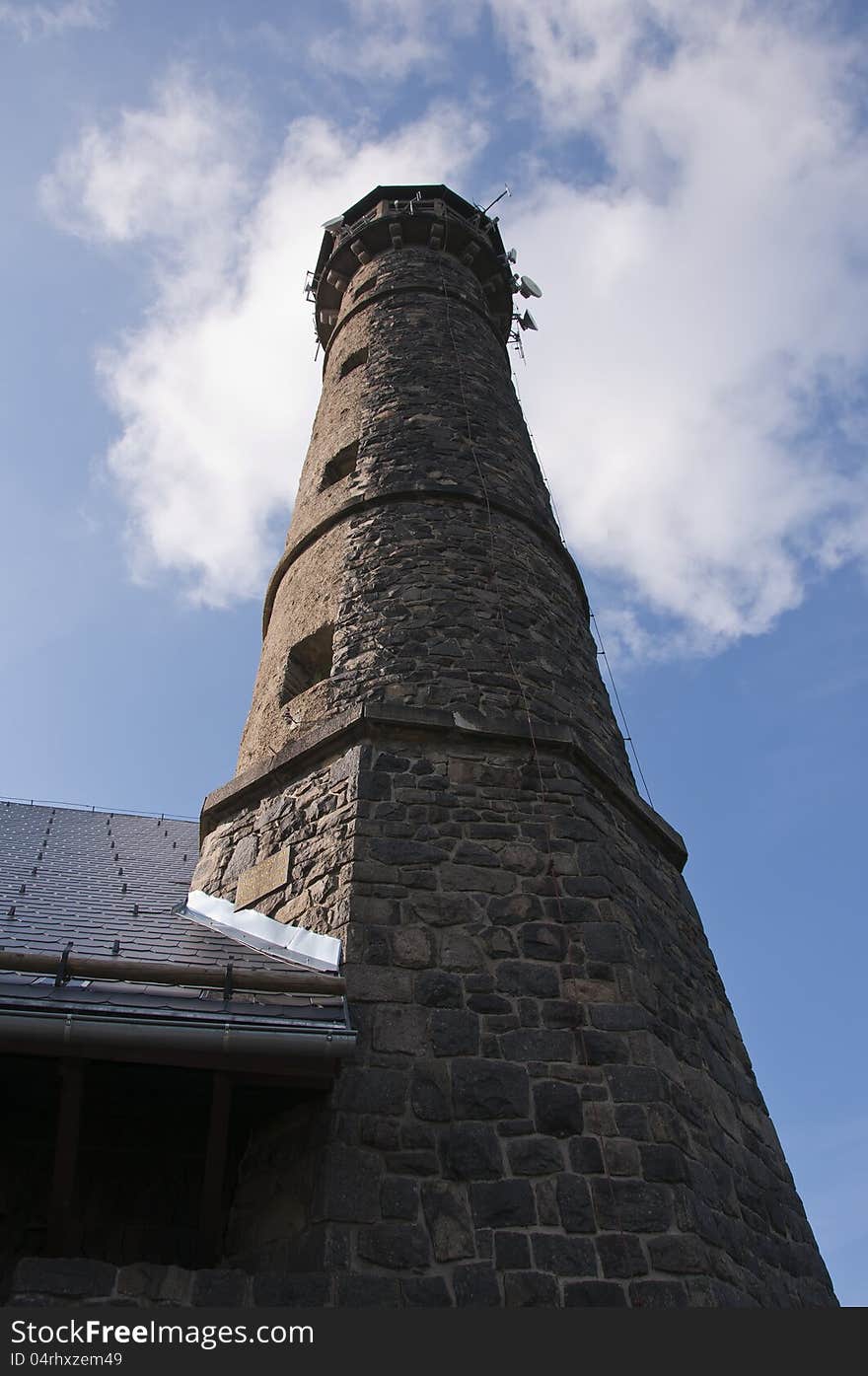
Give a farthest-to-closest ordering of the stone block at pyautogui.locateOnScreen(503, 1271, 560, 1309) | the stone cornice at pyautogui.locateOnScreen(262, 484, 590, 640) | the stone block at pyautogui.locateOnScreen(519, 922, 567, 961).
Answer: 1. the stone cornice at pyautogui.locateOnScreen(262, 484, 590, 640)
2. the stone block at pyautogui.locateOnScreen(519, 922, 567, 961)
3. the stone block at pyautogui.locateOnScreen(503, 1271, 560, 1309)

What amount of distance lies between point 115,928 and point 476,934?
6.11ft

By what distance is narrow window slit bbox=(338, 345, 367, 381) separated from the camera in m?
10.6

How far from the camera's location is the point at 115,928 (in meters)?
5.14

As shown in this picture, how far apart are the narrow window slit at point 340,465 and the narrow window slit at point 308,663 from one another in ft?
7.33

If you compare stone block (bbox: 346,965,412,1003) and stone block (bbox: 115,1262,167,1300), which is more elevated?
stone block (bbox: 346,965,412,1003)

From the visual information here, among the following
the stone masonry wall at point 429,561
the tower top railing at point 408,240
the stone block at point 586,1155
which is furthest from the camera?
the tower top railing at point 408,240

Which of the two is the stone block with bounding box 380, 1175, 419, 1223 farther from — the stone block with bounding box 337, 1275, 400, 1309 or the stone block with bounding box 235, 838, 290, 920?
the stone block with bounding box 235, 838, 290, 920

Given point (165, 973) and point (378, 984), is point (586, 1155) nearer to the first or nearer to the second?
point (378, 984)

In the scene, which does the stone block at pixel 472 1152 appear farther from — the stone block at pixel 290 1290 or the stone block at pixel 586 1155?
the stone block at pixel 290 1290

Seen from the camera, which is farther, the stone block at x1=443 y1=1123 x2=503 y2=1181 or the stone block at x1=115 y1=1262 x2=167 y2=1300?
the stone block at x1=443 y1=1123 x2=503 y2=1181

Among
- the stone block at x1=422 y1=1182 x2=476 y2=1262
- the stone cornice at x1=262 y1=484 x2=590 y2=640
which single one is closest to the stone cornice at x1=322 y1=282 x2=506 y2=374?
the stone cornice at x1=262 y1=484 x2=590 y2=640

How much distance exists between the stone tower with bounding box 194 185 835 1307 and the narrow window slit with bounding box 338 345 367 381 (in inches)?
77.9

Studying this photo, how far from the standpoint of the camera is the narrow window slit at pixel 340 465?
9070 millimetres

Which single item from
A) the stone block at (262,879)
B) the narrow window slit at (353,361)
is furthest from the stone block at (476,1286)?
the narrow window slit at (353,361)
